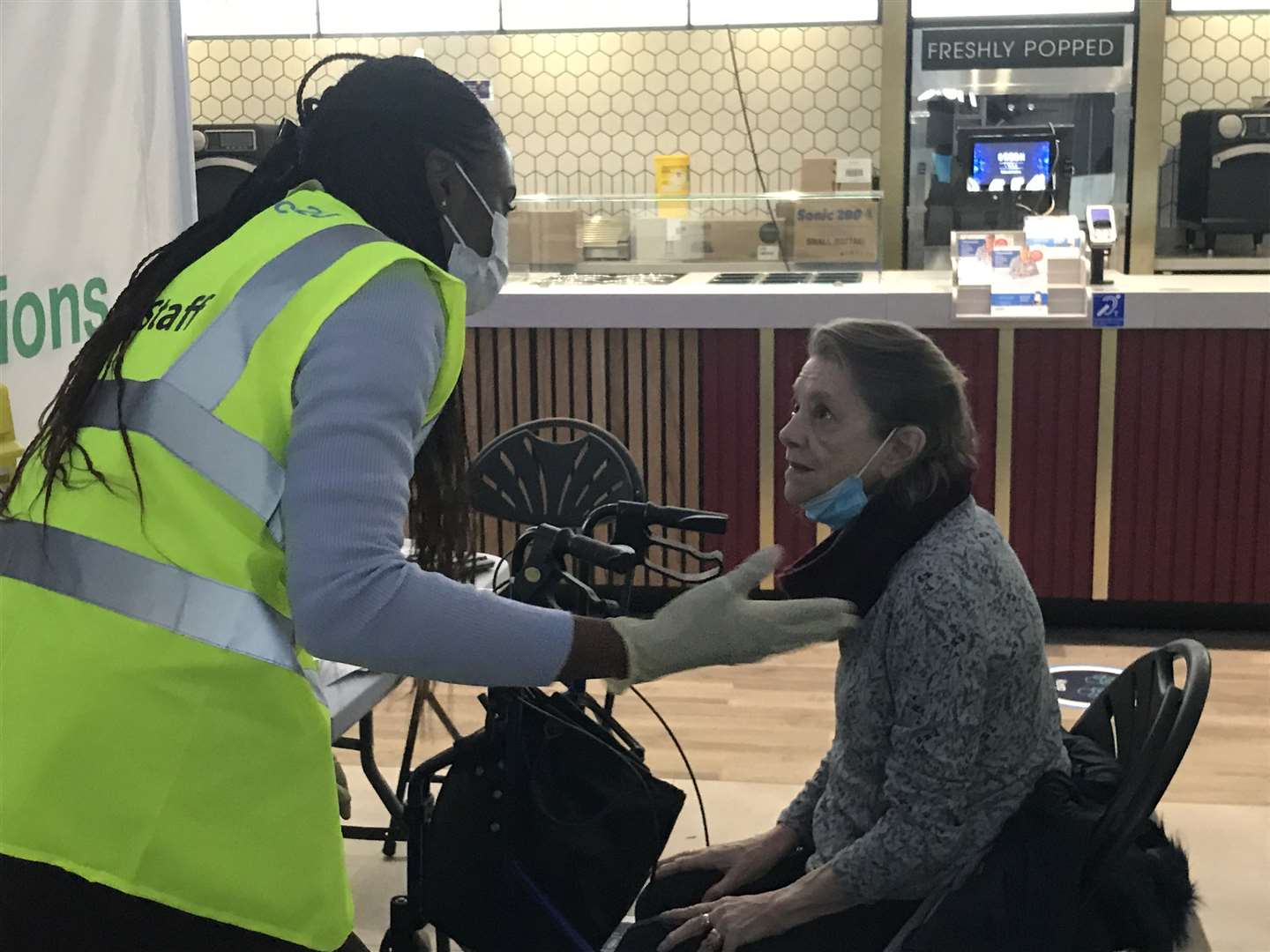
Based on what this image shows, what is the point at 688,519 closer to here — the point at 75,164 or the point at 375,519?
the point at 375,519

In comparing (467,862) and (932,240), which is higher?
(932,240)

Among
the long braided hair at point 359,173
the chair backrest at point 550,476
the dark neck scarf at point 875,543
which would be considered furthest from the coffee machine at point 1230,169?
the long braided hair at point 359,173

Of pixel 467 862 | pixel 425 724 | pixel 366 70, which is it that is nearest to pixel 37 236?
pixel 366 70

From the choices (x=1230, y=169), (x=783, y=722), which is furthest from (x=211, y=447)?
(x=1230, y=169)

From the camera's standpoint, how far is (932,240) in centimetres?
605

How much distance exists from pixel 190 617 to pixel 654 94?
18.5 feet

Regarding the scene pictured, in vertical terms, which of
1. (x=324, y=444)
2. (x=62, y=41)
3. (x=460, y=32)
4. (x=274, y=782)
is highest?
(x=460, y=32)

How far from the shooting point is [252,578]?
4.09ft

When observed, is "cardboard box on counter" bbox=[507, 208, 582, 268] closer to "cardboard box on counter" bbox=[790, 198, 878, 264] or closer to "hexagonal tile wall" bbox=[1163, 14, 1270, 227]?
"cardboard box on counter" bbox=[790, 198, 878, 264]

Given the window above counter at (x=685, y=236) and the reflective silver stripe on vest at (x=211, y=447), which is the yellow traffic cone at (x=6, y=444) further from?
the window above counter at (x=685, y=236)

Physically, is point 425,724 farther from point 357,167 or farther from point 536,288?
point 357,167

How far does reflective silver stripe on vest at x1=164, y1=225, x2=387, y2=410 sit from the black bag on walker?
542mm

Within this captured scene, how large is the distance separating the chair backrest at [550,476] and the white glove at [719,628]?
1.61m

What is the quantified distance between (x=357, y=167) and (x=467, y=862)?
737mm
